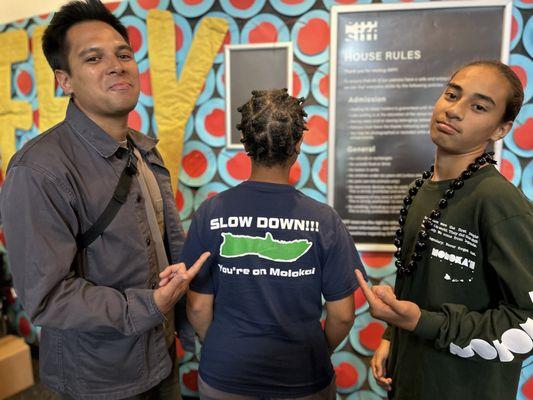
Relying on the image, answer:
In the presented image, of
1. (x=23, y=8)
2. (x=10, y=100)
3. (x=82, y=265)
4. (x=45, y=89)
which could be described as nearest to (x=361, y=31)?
(x=82, y=265)

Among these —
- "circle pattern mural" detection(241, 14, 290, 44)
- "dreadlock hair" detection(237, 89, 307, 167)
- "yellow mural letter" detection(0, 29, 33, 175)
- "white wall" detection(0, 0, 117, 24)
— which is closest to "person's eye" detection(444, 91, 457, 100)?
"dreadlock hair" detection(237, 89, 307, 167)

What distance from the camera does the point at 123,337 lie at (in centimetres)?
104

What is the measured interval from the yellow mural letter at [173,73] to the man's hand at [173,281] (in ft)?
3.02

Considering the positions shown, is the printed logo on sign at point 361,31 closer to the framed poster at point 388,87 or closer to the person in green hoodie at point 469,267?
the framed poster at point 388,87

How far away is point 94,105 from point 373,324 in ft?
4.91

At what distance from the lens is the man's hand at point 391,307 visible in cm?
83

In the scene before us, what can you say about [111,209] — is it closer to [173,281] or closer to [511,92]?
[173,281]

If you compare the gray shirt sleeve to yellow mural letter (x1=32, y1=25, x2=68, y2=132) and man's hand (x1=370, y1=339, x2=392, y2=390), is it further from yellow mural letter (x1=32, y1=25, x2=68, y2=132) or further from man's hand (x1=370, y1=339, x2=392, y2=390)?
yellow mural letter (x1=32, y1=25, x2=68, y2=132)

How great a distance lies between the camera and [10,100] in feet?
6.50

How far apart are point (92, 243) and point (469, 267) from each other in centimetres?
98

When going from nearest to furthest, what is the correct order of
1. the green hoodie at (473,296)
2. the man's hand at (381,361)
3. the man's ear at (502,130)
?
the green hoodie at (473,296)
the man's ear at (502,130)
the man's hand at (381,361)

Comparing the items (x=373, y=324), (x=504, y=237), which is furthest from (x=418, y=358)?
(x=373, y=324)

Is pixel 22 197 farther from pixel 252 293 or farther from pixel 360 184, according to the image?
pixel 360 184

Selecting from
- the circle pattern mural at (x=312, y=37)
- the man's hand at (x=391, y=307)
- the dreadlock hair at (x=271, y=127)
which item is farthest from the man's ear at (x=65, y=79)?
the man's hand at (x=391, y=307)
